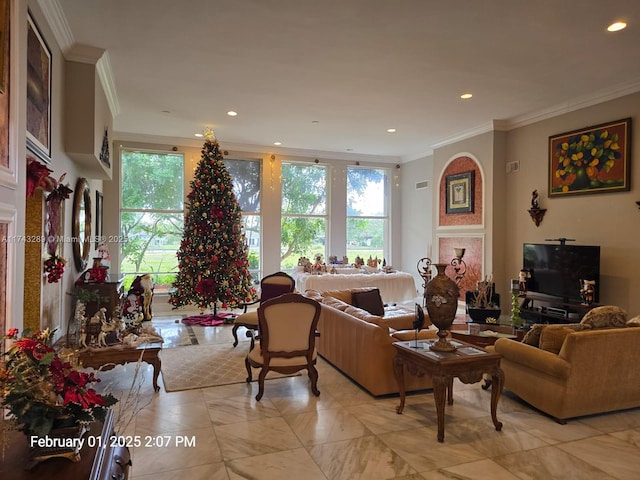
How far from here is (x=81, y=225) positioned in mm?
5195

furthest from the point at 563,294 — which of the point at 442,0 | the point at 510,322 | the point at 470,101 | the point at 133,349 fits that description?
the point at 133,349

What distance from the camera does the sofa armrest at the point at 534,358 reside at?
3258 millimetres

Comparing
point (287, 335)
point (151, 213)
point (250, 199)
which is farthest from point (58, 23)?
point (250, 199)

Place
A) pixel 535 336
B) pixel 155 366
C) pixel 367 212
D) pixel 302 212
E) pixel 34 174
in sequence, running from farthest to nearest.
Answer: pixel 367 212 → pixel 302 212 → pixel 155 366 → pixel 535 336 → pixel 34 174

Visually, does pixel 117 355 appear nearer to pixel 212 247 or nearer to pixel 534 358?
pixel 212 247

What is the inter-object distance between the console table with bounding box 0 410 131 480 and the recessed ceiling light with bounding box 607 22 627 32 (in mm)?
4900

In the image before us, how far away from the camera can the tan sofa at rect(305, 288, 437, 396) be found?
3.82 m

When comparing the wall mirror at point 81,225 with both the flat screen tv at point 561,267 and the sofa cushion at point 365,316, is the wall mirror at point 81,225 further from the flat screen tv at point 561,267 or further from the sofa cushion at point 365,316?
the flat screen tv at point 561,267

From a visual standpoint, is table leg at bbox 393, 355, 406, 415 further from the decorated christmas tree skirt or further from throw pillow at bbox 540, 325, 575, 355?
the decorated christmas tree skirt

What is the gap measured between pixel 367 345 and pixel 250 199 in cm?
593

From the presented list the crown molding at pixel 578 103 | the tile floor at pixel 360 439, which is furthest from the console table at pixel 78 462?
the crown molding at pixel 578 103

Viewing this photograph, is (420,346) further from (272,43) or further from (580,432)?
(272,43)

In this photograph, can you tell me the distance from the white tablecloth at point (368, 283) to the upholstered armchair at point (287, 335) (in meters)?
3.98

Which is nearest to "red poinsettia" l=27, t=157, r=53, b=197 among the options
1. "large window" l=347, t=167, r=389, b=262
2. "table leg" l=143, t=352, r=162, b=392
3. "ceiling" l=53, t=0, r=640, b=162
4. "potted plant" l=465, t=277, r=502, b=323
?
"ceiling" l=53, t=0, r=640, b=162
